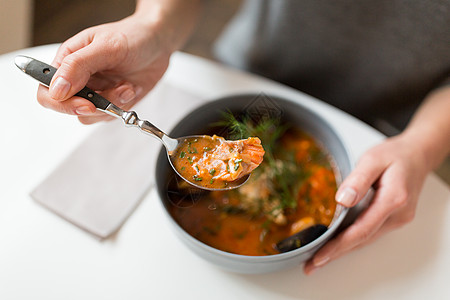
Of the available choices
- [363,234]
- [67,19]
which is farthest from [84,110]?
[67,19]

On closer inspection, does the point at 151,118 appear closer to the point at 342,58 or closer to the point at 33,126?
the point at 33,126

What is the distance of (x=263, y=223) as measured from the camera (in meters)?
0.76

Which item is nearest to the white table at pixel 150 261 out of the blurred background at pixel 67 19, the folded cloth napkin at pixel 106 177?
the folded cloth napkin at pixel 106 177

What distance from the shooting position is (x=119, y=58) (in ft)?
2.33

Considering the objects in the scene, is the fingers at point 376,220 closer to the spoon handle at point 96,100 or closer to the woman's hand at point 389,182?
the woman's hand at point 389,182

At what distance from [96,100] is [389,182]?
56cm

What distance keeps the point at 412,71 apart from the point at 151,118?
682mm

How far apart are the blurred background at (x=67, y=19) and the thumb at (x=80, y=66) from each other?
10.2 inches

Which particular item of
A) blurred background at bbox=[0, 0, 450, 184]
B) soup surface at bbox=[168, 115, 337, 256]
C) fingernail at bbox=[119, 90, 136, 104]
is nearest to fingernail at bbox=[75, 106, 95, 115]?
fingernail at bbox=[119, 90, 136, 104]

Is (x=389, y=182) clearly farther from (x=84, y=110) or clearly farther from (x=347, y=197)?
(x=84, y=110)

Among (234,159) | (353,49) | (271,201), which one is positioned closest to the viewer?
(234,159)

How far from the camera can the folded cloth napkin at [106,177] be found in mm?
792

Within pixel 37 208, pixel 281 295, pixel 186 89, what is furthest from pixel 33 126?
pixel 281 295

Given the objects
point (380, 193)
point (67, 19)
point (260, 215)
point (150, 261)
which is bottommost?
point (67, 19)
